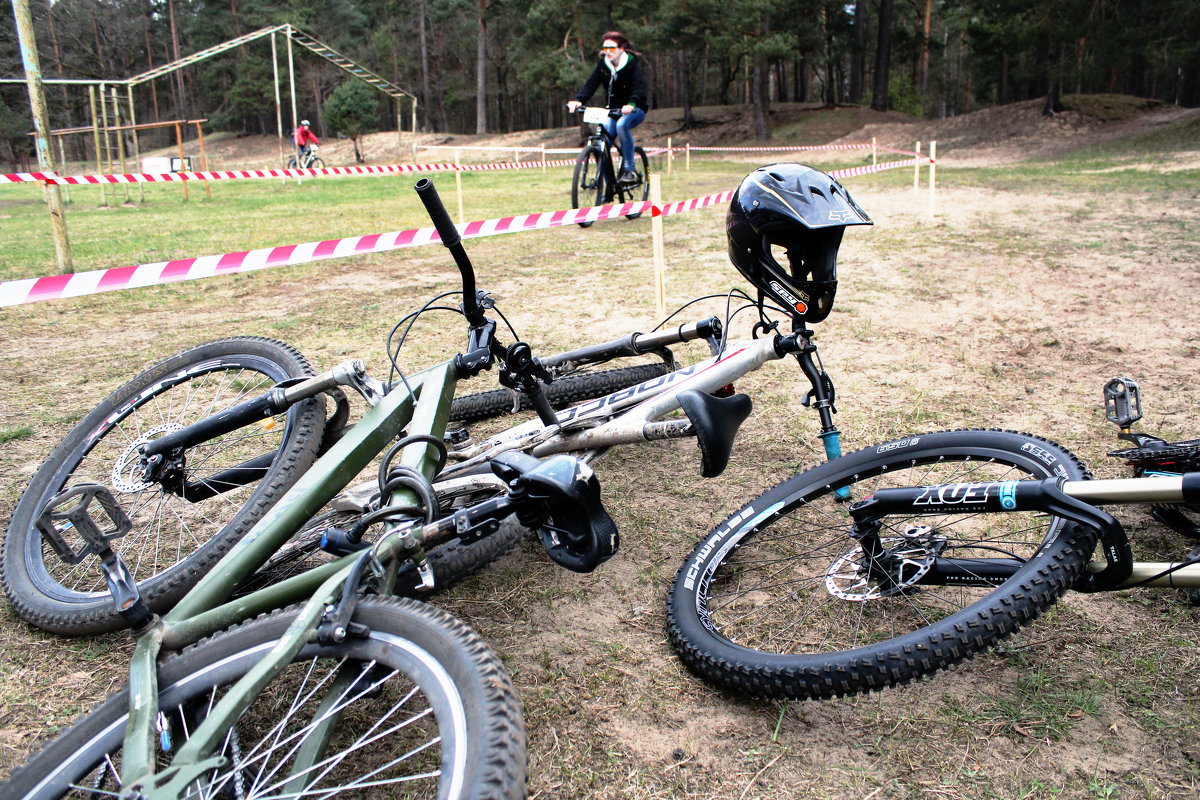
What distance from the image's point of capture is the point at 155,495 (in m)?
2.92

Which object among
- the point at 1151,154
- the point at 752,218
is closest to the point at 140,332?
the point at 752,218

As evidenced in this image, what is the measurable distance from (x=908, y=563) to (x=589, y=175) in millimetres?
8526

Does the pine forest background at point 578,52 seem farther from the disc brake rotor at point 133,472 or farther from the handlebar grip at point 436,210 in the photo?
the disc brake rotor at point 133,472

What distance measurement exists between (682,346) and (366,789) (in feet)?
11.9

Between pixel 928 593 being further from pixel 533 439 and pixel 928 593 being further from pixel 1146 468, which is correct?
pixel 533 439

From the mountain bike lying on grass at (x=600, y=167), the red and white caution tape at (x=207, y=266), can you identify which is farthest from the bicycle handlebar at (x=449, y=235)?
the mountain bike lying on grass at (x=600, y=167)

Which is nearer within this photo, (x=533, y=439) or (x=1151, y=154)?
(x=533, y=439)

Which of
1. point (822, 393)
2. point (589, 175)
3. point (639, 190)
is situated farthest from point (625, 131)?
point (822, 393)

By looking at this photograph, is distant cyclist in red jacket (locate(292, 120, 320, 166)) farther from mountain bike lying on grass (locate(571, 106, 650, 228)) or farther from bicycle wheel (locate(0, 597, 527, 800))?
bicycle wheel (locate(0, 597, 527, 800))

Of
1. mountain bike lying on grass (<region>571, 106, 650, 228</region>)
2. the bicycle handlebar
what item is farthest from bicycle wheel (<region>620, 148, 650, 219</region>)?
the bicycle handlebar

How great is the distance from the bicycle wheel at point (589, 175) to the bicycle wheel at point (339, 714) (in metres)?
7.73

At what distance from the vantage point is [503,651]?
2266mm

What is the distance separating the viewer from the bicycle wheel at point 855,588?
172 centimetres

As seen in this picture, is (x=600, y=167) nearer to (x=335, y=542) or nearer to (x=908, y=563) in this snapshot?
(x=908, y=563)
